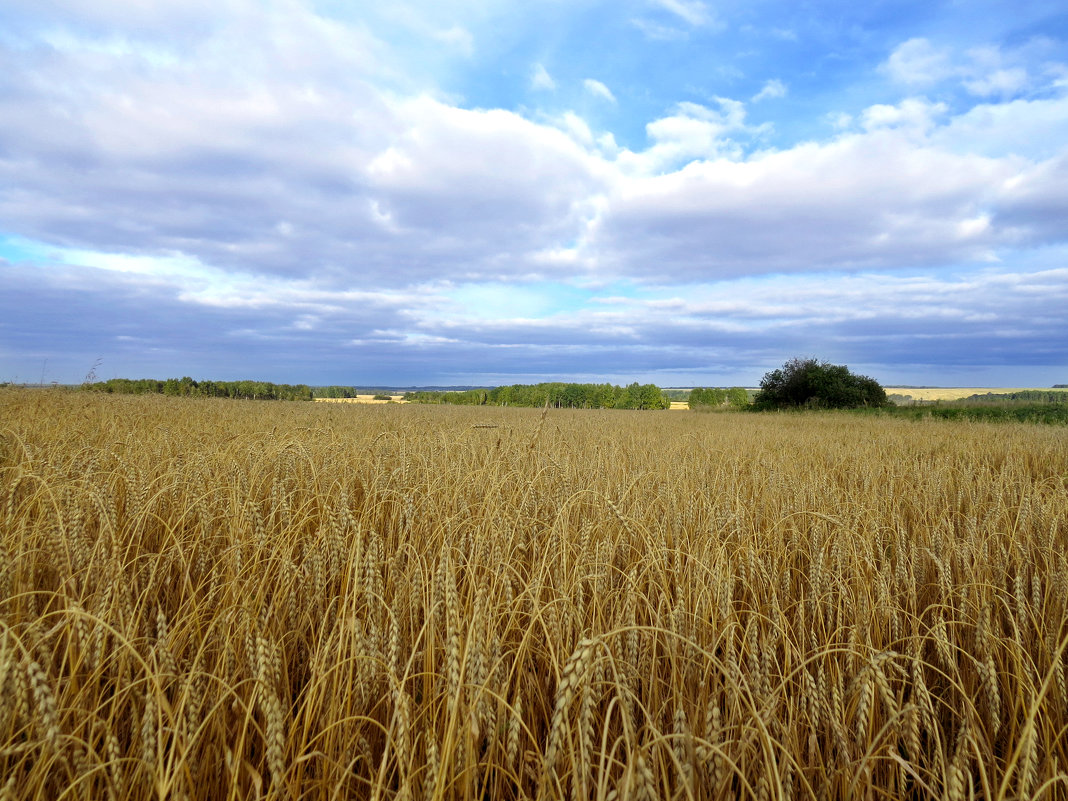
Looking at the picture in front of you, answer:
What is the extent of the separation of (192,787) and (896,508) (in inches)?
184

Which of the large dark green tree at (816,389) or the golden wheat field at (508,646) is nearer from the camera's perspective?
the golden wheat field at (508,646)

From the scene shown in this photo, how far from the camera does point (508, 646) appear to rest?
1967 millimetres

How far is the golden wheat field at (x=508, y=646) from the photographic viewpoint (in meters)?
1.22

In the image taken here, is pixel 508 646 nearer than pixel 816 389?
Yes

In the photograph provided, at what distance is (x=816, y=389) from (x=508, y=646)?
123ft

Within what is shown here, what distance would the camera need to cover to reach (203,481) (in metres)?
3.59

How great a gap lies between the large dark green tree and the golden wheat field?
31998 millimetres

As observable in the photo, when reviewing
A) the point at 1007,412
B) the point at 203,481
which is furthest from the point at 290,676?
the point at 1007,412

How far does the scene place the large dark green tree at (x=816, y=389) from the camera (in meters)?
32.7

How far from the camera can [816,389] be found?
112ft

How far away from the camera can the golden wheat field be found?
48.1 inches

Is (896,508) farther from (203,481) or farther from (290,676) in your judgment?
(203,481)

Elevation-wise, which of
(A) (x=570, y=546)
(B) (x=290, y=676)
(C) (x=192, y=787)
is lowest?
(B) (x=290, y=676)

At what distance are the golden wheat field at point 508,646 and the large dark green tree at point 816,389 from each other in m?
32.0
